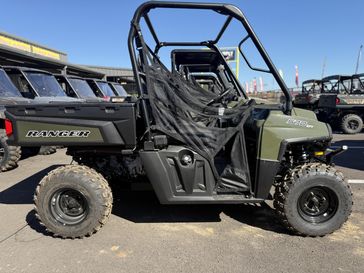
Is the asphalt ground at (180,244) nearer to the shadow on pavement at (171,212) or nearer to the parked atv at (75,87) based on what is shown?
the shadow on pavement at (171,212)

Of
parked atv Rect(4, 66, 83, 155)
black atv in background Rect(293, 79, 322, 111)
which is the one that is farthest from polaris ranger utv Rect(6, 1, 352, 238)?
black atv in background Rect(293, 79, 322, 111)

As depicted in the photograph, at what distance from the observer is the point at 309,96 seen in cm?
1488

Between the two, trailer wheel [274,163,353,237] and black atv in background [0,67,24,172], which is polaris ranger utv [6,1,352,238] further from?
black atv in background [0,67,24,172]

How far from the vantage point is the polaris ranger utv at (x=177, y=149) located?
3.39 m

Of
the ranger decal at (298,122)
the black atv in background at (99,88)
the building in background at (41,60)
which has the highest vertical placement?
the building in background at (41,60)

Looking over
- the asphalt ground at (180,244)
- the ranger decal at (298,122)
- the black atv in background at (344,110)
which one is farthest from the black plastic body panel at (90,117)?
the black atv in background at (344,110)

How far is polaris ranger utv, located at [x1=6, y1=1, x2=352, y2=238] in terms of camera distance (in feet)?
11.1

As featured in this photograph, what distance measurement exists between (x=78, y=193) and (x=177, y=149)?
1.09m

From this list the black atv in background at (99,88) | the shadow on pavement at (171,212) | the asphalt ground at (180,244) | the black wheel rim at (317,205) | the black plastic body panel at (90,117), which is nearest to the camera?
the asphalt ground at (180,244)

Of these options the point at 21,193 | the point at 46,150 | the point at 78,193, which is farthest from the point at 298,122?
the point at 46,150

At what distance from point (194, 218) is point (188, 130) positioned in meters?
1.13

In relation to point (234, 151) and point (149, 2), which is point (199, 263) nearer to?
point (234, 151)

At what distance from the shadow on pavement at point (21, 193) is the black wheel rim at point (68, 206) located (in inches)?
51.2

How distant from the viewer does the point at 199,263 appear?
3.00m
